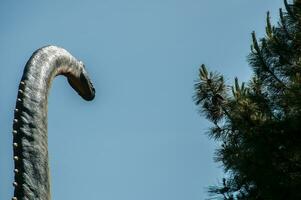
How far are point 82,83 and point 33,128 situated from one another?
75cm

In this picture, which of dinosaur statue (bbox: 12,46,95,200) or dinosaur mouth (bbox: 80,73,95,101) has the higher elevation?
dinosaur mouth (bbox: 80,73,95,101)

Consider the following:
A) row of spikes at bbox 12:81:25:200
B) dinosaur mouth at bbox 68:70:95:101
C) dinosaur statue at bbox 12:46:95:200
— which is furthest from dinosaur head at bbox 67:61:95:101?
row of spikes at bbox 12:81:25:200

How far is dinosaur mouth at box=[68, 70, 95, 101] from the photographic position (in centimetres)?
286

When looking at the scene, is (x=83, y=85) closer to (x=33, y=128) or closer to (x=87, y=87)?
(x=87, y=87)

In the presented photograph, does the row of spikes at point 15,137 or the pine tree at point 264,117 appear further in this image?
the pine tree at point 264,117

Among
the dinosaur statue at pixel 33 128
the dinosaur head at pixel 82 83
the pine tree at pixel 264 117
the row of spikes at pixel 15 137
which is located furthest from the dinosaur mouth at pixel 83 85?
the pine tree at pixel 264 117

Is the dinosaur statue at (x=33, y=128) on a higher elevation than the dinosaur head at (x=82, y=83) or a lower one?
lower

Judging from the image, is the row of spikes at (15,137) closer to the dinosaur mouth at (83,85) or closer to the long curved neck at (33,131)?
the long curved neck at (33,131)

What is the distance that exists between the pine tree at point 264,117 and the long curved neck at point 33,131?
373 centimetres

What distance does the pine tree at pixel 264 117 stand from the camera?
5.64 metres

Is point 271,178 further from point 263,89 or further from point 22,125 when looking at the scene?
point 22,125

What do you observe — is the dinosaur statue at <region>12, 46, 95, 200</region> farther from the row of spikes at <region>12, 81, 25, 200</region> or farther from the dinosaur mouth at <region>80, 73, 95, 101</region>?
the dinosaur mouth at <region>80, 73, 95, 101</region>

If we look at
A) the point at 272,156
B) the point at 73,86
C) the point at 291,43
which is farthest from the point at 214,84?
the point at 73,86

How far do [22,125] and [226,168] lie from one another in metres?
4.71
